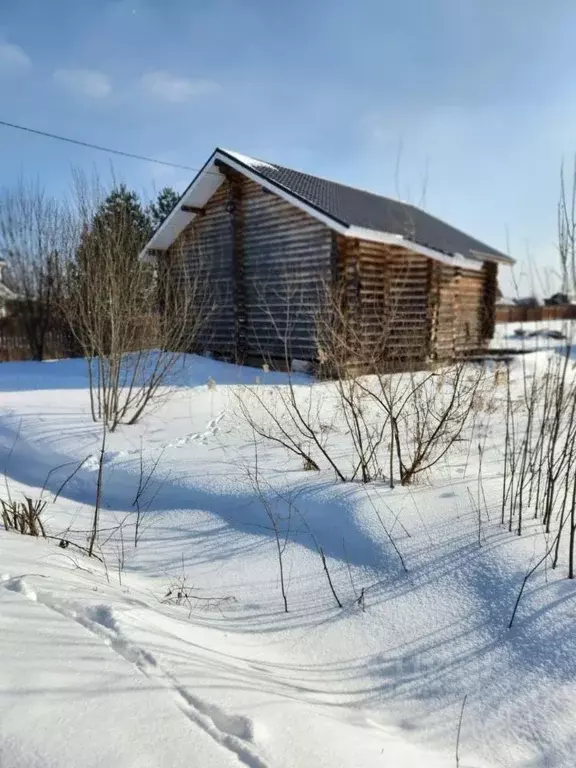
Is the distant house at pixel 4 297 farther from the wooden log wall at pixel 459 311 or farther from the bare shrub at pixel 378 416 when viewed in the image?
the wooden log wall at pixel 459 311

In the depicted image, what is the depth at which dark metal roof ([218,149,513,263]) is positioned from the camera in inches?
429

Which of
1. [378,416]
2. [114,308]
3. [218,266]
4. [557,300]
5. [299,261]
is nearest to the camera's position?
[557,300]

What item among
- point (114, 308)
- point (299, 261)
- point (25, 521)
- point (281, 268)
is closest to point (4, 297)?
point (281, 268)

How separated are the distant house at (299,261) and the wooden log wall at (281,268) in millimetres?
29

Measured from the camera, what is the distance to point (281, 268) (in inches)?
480

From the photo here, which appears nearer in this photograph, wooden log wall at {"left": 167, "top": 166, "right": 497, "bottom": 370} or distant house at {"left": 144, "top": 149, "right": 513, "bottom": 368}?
distant house at {"left": 144, "top": 149, "right": 513, "bottom": 368}

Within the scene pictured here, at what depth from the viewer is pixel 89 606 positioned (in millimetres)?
2350

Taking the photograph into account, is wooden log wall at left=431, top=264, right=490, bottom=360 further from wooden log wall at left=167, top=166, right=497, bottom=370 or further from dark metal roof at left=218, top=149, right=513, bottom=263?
dark metal roof at left=218, top=149, right=513, bottom=263

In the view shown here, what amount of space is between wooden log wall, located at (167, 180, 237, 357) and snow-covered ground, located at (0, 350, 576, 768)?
883 cm

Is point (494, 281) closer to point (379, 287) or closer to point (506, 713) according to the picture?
point (379, 287)

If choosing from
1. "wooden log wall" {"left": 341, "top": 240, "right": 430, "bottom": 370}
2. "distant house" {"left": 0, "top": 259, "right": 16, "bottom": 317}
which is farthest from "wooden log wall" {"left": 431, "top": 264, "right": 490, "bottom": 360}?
"distant house" {"left": 0, "top": 259, "right": 16, "bottom": 317}

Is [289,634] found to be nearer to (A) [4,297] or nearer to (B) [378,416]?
(B) [378,416]

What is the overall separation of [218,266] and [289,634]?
12.1 m

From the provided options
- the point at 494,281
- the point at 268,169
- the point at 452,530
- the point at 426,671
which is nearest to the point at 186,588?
the point at 426,671
